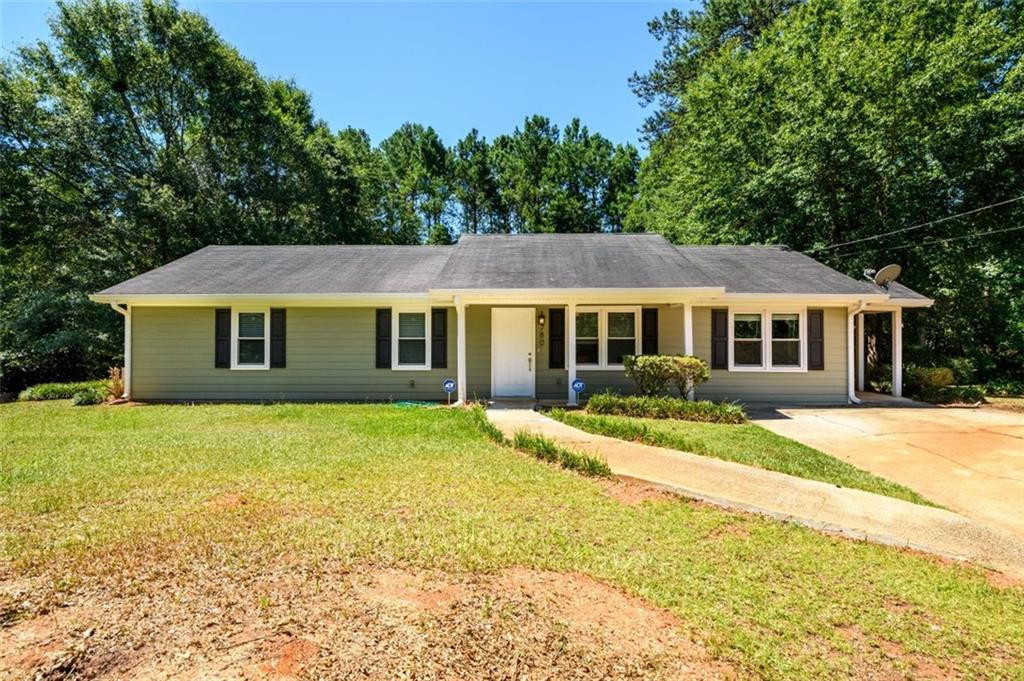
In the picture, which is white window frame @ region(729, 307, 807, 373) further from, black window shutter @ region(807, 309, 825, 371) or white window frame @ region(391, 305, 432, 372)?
white window frame @ region(391, 305, 432, 372)

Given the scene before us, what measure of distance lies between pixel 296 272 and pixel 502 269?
5.45 meters

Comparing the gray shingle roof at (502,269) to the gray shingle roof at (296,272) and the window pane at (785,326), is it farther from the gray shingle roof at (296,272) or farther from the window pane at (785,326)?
the window pane at (785,326)

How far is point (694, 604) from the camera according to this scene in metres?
2.89

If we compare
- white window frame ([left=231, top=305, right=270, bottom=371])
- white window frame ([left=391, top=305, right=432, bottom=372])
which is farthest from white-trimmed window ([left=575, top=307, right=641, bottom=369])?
white window frame ([left=231, top=305, right=270, bottom=371])

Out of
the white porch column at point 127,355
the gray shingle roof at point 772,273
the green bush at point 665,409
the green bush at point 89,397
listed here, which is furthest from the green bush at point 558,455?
the green bush at point 89,397

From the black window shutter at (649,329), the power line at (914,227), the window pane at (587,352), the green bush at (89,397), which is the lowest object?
the green bush at (89,397)

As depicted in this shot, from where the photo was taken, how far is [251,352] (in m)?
11.8

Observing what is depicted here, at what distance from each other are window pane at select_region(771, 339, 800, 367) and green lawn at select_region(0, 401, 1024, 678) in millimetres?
8215

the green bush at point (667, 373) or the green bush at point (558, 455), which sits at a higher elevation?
the green bush at point (667, 373)

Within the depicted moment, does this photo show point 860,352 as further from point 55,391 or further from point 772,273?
point 55,391

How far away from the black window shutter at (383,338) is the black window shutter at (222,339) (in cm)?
353

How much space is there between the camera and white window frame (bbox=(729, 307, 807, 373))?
11.5 metres

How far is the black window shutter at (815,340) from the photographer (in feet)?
37.7

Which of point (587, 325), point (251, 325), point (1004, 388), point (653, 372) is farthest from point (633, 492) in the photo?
point (1004, 388)
